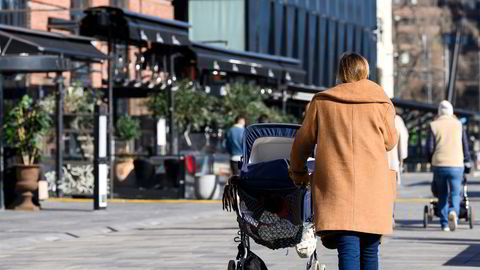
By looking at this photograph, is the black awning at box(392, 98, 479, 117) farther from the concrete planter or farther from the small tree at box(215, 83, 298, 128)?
the concrete planter

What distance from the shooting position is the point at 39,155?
25188 mm

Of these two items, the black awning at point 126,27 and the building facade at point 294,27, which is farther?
the building facade at point 294,27

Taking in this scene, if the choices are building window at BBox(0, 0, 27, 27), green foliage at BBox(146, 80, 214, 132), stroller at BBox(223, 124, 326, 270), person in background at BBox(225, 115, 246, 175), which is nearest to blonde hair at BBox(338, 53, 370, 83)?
stroller at BBox(223, 124, 326, 270)

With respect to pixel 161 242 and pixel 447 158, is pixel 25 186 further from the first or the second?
pixel 447 158

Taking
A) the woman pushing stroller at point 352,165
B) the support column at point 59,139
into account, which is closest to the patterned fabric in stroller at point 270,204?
the woman pushing stroller at point 352,165

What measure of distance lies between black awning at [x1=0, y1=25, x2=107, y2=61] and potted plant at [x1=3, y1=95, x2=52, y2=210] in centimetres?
88

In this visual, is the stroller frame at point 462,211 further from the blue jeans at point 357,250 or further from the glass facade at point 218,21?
the glass facade at point 218,21

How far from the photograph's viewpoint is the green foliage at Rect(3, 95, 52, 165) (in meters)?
25.0

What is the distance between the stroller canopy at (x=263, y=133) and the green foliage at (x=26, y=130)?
45.2 ft

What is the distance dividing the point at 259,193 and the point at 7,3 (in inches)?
1127

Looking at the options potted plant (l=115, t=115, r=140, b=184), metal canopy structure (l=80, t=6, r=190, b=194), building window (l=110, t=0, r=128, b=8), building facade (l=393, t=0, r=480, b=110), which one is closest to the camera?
metal canopy structure (l=80, t=6, r=190, b=194)

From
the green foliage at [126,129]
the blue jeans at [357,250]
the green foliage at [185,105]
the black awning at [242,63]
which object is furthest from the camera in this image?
the green foliage at [185,105]

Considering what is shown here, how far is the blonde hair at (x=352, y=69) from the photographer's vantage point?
356 inches

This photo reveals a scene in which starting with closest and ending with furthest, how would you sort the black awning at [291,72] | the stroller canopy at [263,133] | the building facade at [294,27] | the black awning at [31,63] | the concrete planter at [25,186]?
1. the stroller canopy at [263,133]
2. the black awning at [31,63]
3. the concrete planter at [25,186]
4. the black awning at [291,72]
5. the building facade at [294,27]
